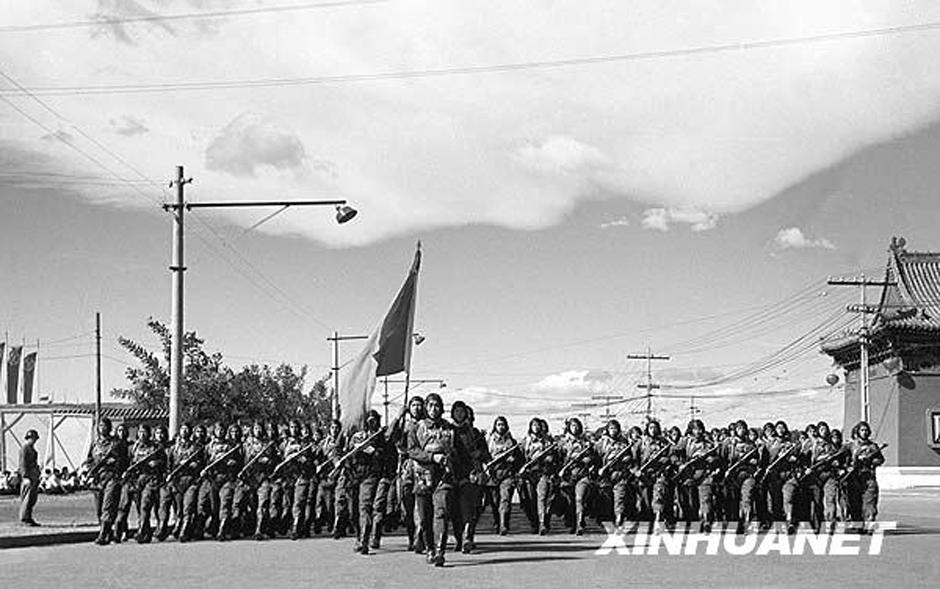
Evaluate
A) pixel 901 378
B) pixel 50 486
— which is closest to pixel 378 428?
pixel 50 486

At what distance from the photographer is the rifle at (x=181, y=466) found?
1688cm

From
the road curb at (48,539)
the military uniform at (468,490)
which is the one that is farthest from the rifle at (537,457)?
the road curb at (48,539)

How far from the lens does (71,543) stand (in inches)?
670

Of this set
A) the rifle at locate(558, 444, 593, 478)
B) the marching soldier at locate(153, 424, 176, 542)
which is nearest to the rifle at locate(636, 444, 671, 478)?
the rifle at locate(558, 444, 593, 478)

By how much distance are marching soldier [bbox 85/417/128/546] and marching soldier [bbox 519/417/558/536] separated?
18.1 ft

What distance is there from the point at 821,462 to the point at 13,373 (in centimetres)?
3662

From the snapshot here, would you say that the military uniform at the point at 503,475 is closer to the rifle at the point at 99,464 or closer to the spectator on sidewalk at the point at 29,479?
the rifle at the point at 99,464

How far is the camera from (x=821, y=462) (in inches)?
739

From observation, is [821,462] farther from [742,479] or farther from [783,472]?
[742,479]

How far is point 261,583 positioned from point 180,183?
10660mm

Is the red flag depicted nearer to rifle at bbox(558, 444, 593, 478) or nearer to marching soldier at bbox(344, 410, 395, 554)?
marching soldier at bbox(344, 410, 395, 554)

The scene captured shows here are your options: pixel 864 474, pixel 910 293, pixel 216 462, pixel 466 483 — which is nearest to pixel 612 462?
pixel 864 474

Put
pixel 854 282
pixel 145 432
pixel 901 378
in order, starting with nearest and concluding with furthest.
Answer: pixel 145 432, pixel 901 378, pixel 854 282

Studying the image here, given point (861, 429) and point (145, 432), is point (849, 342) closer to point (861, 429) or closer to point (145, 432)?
point (861, 429)
